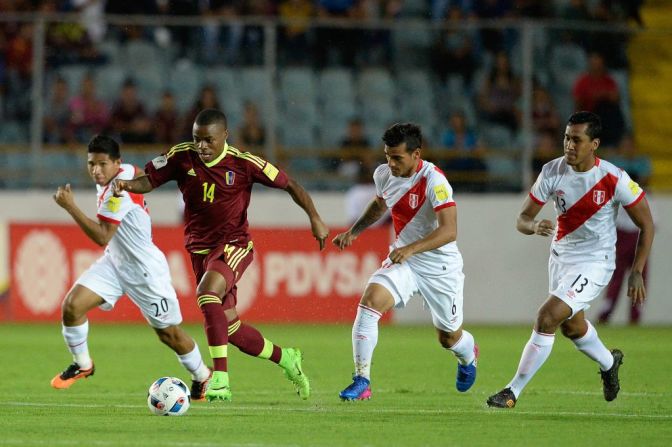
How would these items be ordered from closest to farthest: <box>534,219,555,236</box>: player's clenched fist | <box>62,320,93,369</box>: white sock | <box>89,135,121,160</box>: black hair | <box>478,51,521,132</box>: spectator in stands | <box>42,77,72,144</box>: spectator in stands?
<box>534,219,555,236</box>: player's clenched fist, <box>89,135,121,160</box>: black hair, <box>62,320,93,369</box>: white sock, <box>42,77,72,144</box>: spectator in stands, <box>478,51,521,132</box>: spectator in stands

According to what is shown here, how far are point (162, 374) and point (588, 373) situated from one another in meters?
3.93

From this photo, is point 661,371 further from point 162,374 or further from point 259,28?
point 259,28

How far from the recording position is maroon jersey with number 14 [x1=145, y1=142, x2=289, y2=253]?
10.0 metres

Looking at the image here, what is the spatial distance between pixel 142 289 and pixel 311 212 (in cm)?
157

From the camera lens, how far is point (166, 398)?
8867 millimetres

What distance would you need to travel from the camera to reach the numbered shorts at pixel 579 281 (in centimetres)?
966

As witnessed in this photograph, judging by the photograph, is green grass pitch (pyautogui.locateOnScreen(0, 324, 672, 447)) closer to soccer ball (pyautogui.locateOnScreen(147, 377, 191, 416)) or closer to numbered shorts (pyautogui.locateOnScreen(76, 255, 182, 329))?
soccer ball (pyautogui.locateOnScreen(147, 377, 191, 416))

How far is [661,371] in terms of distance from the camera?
1271 centimetres

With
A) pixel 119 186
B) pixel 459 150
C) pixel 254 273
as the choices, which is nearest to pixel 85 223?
pixel 119 186

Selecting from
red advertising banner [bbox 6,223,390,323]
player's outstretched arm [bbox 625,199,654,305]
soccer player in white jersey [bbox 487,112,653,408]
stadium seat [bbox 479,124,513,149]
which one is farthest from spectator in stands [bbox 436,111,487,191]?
player's outstretched arm [bbox 625,199,654,305]

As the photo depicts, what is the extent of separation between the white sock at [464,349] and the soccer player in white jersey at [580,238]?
79 cm

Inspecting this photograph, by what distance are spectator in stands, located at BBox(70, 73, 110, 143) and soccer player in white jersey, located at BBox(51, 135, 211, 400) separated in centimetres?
826

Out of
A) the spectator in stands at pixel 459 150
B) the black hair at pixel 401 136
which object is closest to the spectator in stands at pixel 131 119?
the spectator in stands at pixel 459 150

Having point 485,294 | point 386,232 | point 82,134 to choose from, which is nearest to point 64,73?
point 82,134
